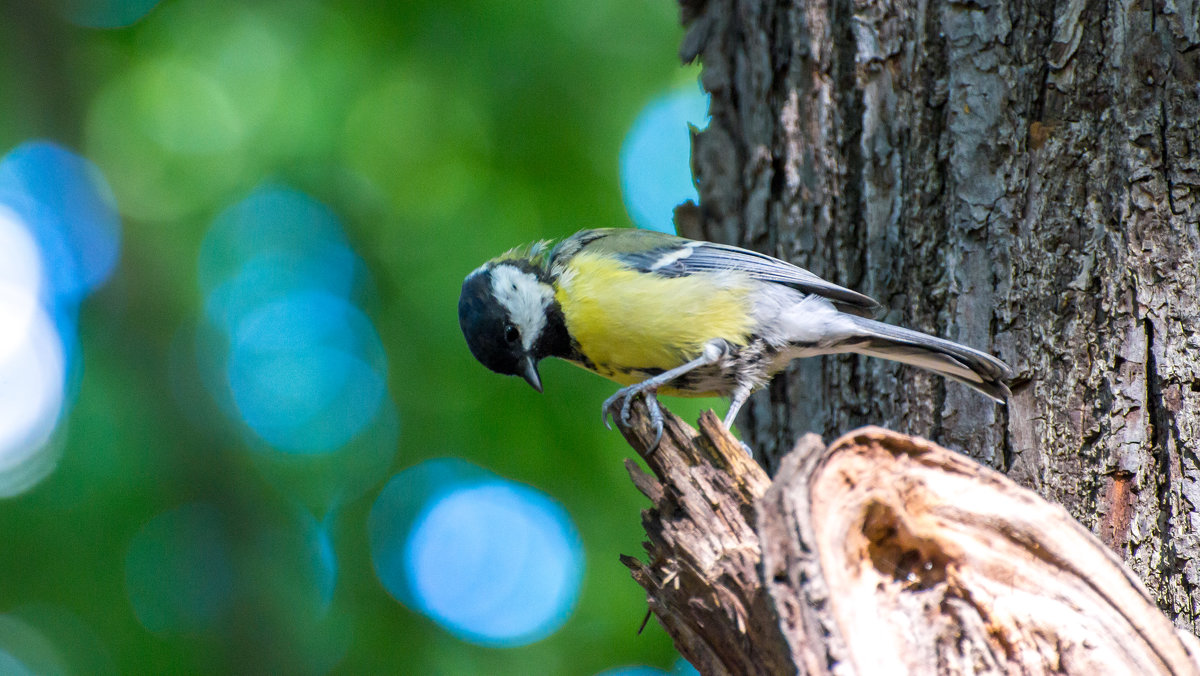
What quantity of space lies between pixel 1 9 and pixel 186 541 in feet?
11.0

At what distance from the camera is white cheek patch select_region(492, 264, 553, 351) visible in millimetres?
3115


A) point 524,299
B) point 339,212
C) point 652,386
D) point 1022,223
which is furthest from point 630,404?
point 339,212

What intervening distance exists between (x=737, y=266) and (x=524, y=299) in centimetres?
81

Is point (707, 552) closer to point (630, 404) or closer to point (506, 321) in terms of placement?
point (630, 404)

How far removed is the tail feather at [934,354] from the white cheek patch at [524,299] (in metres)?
1.12

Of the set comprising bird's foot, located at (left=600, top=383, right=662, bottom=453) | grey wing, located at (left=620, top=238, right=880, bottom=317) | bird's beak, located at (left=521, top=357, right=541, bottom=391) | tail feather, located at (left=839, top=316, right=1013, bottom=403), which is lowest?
bird's beak, located at (left=521, top=357, right=541, bottom=391)

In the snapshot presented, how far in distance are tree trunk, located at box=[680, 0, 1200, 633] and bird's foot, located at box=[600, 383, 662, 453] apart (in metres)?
0.61

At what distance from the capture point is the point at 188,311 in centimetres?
537

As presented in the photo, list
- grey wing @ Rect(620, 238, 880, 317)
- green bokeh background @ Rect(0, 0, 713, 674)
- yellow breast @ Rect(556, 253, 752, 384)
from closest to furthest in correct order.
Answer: grey wing @ Rect(620, 238, 880, 317) < yellow breast @ Rect(556, 253, 752, 384) < green bokeh background @ Rect(0, 0, 713, 674)

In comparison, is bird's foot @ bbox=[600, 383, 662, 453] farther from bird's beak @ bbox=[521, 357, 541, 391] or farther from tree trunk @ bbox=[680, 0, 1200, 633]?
tree trunk @ bbox=[680, 0, 1200, 633]

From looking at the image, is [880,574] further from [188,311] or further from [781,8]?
[188,311]

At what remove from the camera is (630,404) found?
2459 millimetres

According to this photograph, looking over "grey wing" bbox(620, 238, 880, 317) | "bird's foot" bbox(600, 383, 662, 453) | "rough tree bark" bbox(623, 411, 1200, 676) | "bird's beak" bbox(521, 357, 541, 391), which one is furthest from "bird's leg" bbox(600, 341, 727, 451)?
"rough tree bark" bbox(623, 411, 1200, 676)

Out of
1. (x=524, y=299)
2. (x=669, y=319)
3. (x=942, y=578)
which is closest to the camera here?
(x=942, y=578)
